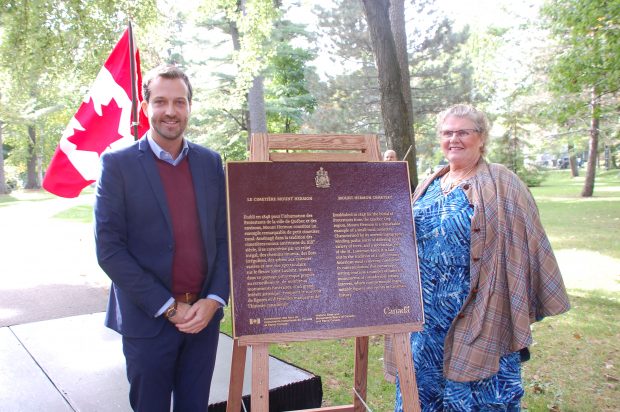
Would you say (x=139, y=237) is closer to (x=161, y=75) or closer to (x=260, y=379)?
(x=161, y=75)

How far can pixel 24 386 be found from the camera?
401 centimetres

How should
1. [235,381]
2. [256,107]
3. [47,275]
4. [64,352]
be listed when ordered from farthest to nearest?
[256,107] < [47,275] < [64,352] < [235,381]

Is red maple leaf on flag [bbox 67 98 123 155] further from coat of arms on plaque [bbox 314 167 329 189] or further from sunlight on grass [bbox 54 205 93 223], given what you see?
sunlight on grass [bbox 54 205 93 223]

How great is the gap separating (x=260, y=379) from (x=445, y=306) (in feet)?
3.81

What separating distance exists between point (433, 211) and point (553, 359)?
11.5ft

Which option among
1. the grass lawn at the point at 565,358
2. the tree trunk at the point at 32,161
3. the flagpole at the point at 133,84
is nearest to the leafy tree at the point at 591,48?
the grass lawn at the point at 565,358

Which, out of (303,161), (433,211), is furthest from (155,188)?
(433,211)

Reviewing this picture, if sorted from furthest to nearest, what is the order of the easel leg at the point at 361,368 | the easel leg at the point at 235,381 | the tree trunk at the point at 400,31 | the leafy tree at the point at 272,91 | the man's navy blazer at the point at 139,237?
the leafy tree at the point at 272,91 → the tree trunk at the point at 400,31 → the easel leg at the point at 361,368 → the easel leg at the point at 235,381 → the man's navy blazer at the point at 139,237

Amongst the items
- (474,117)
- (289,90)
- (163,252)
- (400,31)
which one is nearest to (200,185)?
(163,252)

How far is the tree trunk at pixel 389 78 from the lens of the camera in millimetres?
6148

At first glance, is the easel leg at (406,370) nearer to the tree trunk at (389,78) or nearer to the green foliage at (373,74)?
the tree trunk at (389,78)

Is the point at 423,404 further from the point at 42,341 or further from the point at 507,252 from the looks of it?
the point at 42,341

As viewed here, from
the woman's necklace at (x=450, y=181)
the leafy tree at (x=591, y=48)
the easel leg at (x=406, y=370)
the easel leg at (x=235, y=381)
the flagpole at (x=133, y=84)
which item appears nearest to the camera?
the easel leg at (x=406, y=370)

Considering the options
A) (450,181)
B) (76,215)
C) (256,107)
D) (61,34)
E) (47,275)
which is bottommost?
(76,215)
